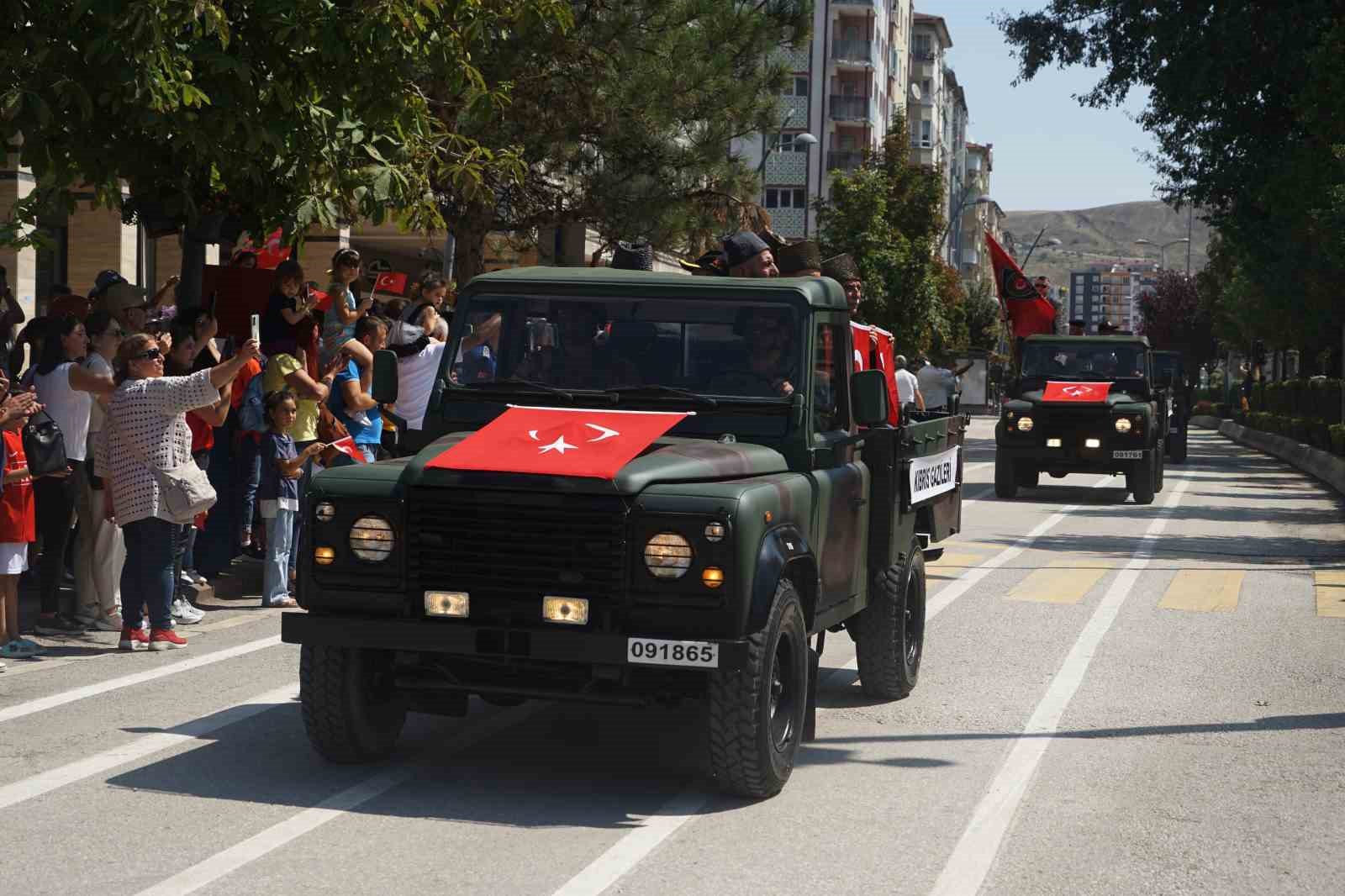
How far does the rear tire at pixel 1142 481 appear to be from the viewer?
2503 centimetres

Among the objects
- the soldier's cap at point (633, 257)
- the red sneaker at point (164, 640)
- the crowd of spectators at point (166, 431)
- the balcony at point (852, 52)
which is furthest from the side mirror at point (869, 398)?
the balcony at point (852, 52)

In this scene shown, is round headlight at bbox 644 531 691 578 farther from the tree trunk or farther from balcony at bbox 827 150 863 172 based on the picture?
balcony at bbox 827 150 863 172

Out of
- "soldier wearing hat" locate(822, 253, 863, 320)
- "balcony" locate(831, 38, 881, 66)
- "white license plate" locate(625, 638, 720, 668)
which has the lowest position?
"white license plate" locate(625, 638, 720, 668)

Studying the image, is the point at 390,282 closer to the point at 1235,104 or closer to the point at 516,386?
the point at 516,386

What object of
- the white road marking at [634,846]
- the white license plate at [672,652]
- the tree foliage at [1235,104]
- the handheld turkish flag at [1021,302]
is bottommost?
the white road marking at [634,846]

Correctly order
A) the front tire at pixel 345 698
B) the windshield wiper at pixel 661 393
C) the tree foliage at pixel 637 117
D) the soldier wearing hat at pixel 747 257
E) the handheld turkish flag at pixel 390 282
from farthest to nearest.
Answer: the tree foliage at pixel 637 117 → the handheld turkish flag at pixel 390 282 → the soldier wearing hat at pixel 747 257 → the windshield wiper at pixel 661 393 → the front tire at pixel 345 698

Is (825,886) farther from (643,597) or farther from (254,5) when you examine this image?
(254,5)

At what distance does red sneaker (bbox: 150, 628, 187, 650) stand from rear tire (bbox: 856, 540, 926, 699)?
156 inches

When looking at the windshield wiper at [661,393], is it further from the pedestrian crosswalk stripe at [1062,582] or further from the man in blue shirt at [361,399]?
the pedestrian crosswalk stripe at [1062,582]

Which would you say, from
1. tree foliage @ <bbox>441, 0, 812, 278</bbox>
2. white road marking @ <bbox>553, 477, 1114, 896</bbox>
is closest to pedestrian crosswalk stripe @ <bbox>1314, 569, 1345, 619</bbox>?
white road marking @ <bbox>553, 477, 1114, 896</bbox>

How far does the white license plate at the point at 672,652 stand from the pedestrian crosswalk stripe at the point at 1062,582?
25.6ft

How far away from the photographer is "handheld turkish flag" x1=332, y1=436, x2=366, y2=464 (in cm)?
1268

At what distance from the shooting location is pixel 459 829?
21.7 ft

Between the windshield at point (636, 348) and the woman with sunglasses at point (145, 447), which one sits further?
the woman with sunglasses at point (145, 447)
